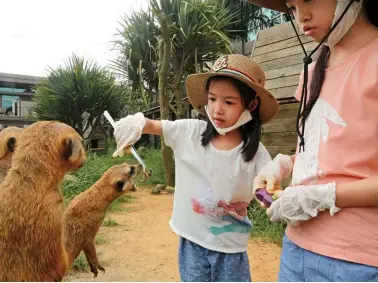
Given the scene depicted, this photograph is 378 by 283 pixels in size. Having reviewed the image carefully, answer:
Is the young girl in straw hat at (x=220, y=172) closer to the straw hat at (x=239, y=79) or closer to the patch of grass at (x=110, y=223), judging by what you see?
the straw hat at (x=239, y=79)

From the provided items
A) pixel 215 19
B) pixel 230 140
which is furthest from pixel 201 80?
pixel 215 19

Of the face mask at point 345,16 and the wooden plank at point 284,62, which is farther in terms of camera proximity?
the wooden plank at point 284,62

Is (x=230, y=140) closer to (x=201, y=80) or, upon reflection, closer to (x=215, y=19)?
(x=201, y=80)

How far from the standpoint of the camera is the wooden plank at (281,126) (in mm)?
4840

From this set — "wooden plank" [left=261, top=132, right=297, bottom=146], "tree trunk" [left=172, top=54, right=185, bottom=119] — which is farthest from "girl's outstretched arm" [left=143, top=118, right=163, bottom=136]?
"tree trunk" [left=172, top=54, right=185, bottom=119]

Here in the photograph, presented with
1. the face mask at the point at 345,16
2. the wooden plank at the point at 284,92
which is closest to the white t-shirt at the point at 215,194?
the face mask at the point at 345,16

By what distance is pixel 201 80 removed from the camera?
6.07ft

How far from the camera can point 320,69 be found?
1248 millimetres

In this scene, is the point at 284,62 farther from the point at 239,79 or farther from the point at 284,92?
the point at 239,79

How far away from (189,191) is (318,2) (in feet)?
3.24

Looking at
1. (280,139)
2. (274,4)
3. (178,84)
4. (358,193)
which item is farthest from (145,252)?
(178,84)

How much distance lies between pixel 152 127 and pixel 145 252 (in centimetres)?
299

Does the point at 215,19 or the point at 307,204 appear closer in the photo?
the point at 307,204

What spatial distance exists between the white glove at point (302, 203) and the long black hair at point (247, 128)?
593mm
